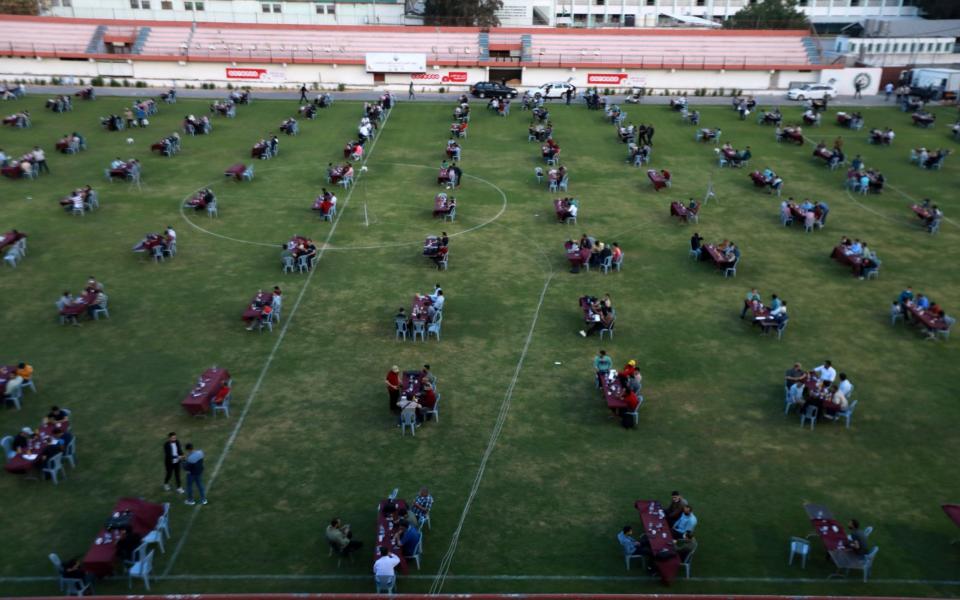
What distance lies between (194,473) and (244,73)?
173ft

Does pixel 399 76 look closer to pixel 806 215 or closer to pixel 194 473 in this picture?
pixel 806 215

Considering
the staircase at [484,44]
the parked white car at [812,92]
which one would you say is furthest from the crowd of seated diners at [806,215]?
the staircase at [484,44]

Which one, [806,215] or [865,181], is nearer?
[806,215]

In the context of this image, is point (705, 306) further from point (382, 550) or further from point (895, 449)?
point (382, 550)

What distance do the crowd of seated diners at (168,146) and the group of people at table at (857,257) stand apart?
34.3 metres

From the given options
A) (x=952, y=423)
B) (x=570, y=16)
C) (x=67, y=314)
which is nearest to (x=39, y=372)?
(x=67, y=314)

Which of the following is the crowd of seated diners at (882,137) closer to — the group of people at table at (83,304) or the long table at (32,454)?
the group of people at table at (83,304)

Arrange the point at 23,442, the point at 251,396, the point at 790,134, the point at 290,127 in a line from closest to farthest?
the point at 23,442 < the point at 251,396 < the point at 290,127 < the point at 790,134

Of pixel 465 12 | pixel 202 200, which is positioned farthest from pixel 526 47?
pixel 202 200

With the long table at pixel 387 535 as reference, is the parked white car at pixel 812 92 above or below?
above

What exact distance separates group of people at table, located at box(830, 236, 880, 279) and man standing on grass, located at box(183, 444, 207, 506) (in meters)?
24.4

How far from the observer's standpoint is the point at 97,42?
65.6 meters

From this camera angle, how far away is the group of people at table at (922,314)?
24219 mm

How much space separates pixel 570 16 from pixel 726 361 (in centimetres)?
8510
